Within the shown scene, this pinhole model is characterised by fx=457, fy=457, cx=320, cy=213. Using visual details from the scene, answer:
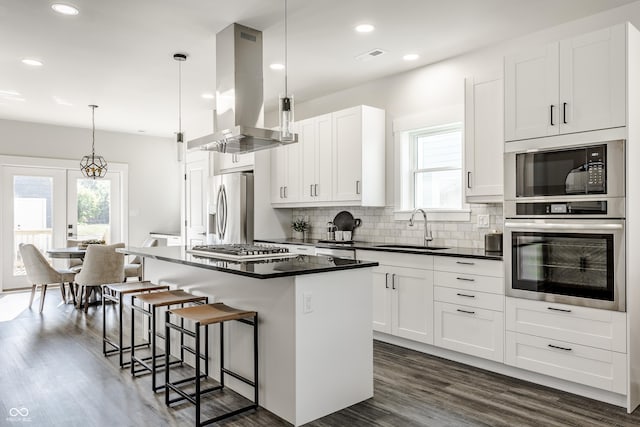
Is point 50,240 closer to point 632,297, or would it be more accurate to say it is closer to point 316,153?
point 316,153

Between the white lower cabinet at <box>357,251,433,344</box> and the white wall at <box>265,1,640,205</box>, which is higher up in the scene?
the white wall at <box>265,1,640,205</box>

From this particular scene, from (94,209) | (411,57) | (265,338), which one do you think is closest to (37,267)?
(94,209)

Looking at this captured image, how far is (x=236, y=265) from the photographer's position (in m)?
2.83

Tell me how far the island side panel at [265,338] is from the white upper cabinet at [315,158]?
2.20 meters

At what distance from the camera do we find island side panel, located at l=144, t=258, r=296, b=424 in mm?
2646

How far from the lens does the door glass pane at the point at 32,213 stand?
284 inches

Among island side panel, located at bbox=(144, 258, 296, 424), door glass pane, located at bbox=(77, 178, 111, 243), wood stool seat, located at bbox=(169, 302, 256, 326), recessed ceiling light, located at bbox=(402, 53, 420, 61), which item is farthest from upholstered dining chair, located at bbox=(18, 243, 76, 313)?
recessed ceiling light, located at bbox=(402, 53, 420, 61)

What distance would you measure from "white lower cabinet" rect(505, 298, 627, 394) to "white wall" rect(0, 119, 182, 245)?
273 inches

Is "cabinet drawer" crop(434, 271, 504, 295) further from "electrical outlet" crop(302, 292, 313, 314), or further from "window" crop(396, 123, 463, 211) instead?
"electrical outlet" crop(302, 292, 313, 314)

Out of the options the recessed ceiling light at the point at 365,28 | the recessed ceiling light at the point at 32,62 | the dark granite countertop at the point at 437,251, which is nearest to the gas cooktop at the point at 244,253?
the dark granite countertop at the point at 437,251

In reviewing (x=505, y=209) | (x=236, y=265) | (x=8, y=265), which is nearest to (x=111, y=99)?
(x=8, y=265)

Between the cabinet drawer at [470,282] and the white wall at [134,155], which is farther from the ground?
the white wall at [134,155]

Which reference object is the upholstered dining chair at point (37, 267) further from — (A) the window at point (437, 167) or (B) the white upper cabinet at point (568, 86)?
(B) the white upper cabinet at point (568, 86)

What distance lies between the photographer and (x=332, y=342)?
2.79 metres
